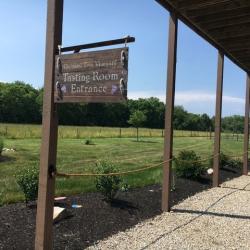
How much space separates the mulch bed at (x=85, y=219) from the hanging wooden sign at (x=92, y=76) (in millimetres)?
1644

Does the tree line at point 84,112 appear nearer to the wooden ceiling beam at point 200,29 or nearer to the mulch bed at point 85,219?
the wooden ceiling beam at point 200,29

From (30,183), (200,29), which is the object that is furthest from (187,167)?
(30,183)

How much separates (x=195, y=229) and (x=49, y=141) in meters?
2.83

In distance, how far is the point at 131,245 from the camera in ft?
16.9

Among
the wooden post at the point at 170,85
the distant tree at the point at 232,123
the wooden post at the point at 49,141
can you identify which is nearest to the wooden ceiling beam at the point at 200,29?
the wooden post at the point at 170,85

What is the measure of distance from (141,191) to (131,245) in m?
3.20

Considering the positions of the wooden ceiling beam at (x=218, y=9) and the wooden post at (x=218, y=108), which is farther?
the wooden post at (x=218, y=108)

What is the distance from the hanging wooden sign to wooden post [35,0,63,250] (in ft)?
0.29

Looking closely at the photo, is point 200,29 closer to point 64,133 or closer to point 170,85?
point 170,85

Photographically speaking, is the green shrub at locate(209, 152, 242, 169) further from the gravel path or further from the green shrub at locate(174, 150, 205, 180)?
the gravel path

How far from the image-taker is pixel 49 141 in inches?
168

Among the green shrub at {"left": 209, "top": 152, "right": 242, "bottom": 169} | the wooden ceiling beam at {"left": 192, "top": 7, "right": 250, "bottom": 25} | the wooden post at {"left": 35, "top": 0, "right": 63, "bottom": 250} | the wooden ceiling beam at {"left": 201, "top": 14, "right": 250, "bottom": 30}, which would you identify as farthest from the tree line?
the wooden post at {"left": 35, "top": 0, "right": 63, "bottom": 250}

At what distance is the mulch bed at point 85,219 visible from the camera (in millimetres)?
4857

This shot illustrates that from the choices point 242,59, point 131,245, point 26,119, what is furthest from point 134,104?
point 131,245
